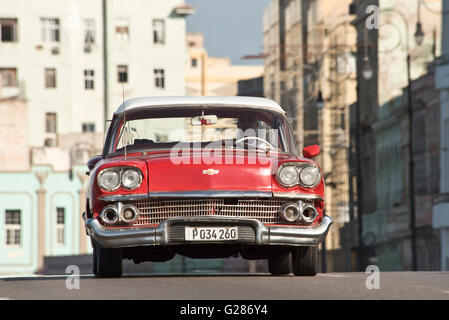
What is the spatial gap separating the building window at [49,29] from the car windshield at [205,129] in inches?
3321

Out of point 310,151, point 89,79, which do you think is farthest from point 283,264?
point 89,79

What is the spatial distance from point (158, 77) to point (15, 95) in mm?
10338

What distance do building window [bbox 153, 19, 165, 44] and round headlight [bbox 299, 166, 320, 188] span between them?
8679 centimetres

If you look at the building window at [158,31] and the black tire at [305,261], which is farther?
the building window at [158,31]

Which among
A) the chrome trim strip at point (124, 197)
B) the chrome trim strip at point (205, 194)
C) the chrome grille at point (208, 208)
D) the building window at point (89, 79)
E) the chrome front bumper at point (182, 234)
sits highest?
the building window at point (89, 79)

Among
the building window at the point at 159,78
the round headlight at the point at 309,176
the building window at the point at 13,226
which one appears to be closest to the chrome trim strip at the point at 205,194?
the round headlight at the point at 309,176

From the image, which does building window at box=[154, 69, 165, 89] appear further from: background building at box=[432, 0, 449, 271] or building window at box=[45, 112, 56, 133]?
background building at box=[432, 0, 449, 271]

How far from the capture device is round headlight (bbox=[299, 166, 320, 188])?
47.8 ft

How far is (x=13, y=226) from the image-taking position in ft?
274

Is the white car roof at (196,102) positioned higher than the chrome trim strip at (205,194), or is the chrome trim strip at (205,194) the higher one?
the white car roof at (196,102)

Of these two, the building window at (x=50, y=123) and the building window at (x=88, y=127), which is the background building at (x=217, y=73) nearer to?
the building window at (x=88, y=127)

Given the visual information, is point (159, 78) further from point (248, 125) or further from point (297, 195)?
point (297, 195)

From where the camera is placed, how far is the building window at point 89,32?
100m

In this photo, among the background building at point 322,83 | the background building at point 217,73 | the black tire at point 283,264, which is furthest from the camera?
A: the background building at point 217,73
